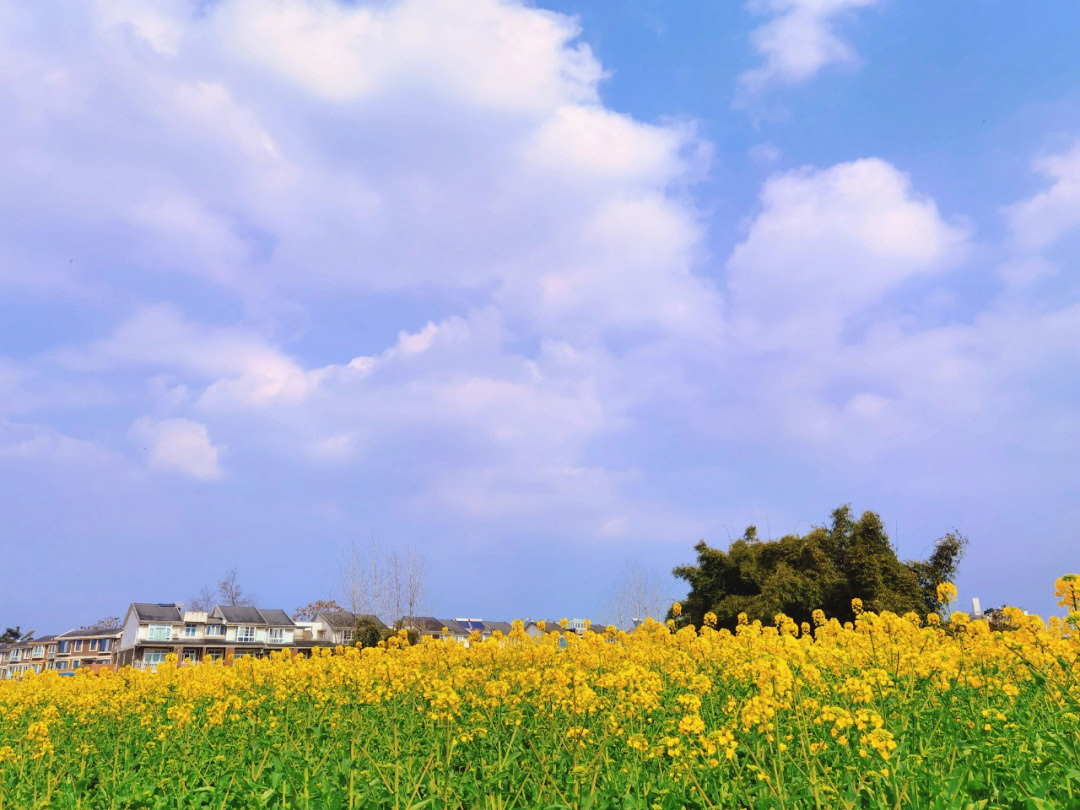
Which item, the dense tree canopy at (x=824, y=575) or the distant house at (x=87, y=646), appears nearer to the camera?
the dense tree canopy at (x=824, y=575)

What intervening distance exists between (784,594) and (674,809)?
2358 cm

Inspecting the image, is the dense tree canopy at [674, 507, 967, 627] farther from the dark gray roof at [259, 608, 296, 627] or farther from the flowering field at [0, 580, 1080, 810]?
the dark gray roof at [259, 608, 296, 627]

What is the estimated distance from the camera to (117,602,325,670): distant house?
226 feet

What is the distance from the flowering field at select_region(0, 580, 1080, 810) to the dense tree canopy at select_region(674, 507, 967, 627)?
17.1 m

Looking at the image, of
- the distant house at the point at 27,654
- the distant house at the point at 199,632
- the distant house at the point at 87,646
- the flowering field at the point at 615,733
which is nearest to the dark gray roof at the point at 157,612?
the distant house at the point at 199,632

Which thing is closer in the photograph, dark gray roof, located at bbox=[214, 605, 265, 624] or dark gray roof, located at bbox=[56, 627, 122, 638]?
dark gray roof, located at bbox=[214, 605, 265, 624]

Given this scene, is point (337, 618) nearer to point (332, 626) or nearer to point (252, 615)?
point (332, 626)

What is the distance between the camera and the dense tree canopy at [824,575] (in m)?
26.6

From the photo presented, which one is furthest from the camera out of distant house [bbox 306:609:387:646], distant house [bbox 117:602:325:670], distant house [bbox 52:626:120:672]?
distant house [bbox 52:626:120:672]

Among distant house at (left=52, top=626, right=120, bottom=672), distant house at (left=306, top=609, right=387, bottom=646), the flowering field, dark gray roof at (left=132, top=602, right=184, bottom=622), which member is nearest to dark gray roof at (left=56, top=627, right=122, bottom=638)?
distant house at (left=52, top=626, right=120, bottom=672)

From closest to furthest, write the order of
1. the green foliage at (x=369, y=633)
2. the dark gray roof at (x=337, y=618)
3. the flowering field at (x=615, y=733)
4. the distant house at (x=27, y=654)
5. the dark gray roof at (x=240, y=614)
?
the flowering field at (x=615, y=733), the green foliage at (x=369, y=633), the dark gray roof at (x=240, y=614), the dark gray roof at (x=337, y=618), the distant house at (x=27, y=654)

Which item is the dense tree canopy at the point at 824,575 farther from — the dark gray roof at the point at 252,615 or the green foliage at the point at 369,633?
the dark gray roof at the point at 252,615

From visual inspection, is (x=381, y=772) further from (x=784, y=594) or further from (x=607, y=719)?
(x=784, y=594)

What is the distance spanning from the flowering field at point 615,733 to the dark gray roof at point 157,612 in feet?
224
